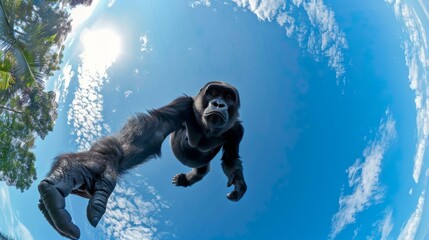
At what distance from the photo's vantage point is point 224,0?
6.16 meters

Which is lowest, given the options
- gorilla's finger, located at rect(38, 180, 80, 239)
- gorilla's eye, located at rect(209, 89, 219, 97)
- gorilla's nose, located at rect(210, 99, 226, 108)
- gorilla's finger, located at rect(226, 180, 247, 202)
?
gorilla's finger, located at rect(38, 180, 80, 239)

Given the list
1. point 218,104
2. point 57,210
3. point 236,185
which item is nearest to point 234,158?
point 236,185

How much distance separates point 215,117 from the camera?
7.89 ft

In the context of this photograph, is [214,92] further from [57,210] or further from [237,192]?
[57,210]

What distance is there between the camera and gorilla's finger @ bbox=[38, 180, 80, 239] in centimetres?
127

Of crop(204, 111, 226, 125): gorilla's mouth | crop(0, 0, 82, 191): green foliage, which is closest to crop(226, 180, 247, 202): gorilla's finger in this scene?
crop(204, 111, 226, 125): gorilla's mouth

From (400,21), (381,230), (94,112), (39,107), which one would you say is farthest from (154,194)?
(400,21)

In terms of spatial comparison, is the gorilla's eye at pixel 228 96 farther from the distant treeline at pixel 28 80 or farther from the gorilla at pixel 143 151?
the distant treeline at pixel 28 80

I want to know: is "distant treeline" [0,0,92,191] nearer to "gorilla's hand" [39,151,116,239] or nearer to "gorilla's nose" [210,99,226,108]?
"gorilla's nose" [210,99,226,108]

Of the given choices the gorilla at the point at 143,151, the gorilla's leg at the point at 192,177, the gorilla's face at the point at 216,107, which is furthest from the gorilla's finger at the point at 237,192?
the gorilla's leg at the point at 192,177

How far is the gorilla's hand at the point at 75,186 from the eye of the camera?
1279 millimetres

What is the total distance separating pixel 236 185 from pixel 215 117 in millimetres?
714

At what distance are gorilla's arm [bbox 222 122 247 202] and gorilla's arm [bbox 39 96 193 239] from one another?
617 millimetres

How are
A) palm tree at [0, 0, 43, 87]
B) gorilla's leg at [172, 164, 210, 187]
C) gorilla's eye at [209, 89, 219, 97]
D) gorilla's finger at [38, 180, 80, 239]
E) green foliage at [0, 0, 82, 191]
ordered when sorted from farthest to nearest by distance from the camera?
green foliage at [0, 0, 82, 191] < palm tree at [0, 0, 43, 87] < gorilla's leg at [172, 164, 210, 187] < gorilla's eye at [209, 89, 219, 97] < gorilla's finger at [38, 180, 80, 239]
